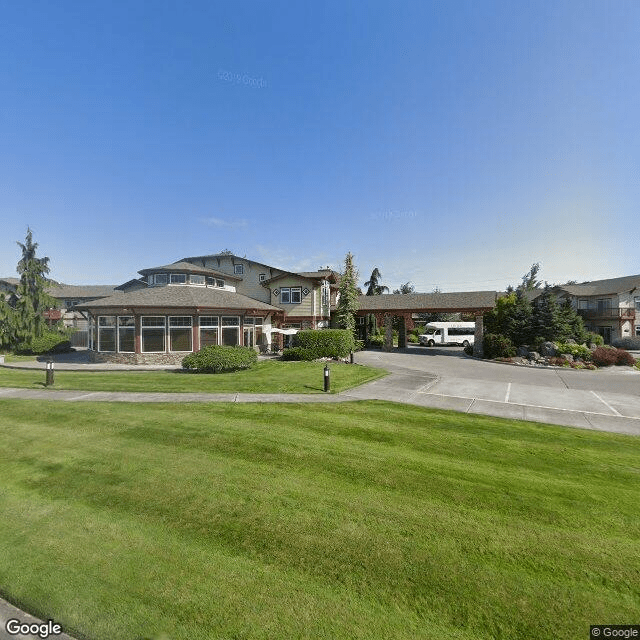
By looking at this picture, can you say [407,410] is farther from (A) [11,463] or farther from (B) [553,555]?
(A) [11,463]

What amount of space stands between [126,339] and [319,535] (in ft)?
77.7

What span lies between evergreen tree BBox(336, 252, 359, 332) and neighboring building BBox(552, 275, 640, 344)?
28077mm

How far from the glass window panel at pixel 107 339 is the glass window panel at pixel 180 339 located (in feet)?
13.7

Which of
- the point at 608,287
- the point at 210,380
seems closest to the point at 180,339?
the point at 210,380

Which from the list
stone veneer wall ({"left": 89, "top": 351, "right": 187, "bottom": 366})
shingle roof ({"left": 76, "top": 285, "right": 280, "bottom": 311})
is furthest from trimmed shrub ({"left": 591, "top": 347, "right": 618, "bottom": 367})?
stone veneer wall ({"left": 89, "top": 351, "right": 187, "bottom": 366})

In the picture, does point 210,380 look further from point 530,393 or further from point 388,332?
point 388,332

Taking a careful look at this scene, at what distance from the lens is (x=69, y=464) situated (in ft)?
23.9

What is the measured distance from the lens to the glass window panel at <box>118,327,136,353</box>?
23.8 m

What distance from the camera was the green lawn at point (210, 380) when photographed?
1534 cm

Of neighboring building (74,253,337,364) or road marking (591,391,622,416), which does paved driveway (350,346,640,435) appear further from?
neighboring building (74,253,337,364)

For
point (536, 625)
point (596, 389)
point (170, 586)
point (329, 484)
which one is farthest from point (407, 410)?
point (596, 389)

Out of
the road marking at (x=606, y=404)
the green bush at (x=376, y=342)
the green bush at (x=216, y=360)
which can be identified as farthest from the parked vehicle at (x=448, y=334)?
the green bush at (x=216, y=360)

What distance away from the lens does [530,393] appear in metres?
15.6

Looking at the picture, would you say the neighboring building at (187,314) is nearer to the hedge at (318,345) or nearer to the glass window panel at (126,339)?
the glass window panel at (126,339)
